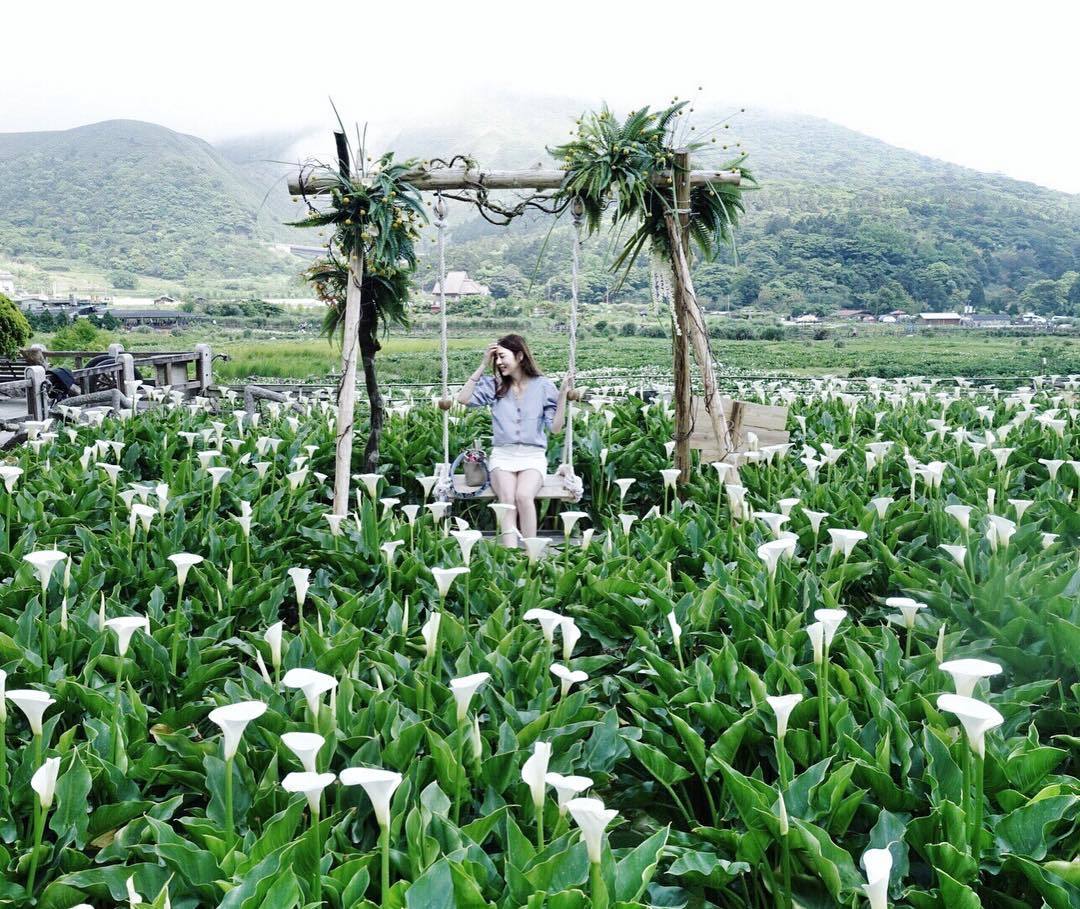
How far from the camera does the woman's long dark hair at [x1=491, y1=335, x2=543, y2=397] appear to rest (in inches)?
215

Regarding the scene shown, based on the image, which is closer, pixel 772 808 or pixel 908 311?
pixel 772 808

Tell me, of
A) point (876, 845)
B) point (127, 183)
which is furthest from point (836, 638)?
point (127, 183)

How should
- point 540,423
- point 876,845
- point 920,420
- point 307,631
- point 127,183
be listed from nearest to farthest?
point 876,845, point 307,631, point 540,423, point 920,420, point 127,183

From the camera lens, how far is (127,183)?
5216cm

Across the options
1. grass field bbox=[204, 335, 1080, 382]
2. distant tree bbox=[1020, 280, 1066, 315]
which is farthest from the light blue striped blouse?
distant tree bbox=[1020, 280, 1066, 315]

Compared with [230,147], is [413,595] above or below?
below

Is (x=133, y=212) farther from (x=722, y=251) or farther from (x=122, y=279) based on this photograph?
(x=722, y=251)

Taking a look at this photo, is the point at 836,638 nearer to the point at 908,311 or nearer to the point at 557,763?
the point at 557,763

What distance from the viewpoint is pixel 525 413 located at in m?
5.38

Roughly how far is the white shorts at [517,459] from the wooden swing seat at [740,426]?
1.08 m

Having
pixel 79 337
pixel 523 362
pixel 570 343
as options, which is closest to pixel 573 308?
pixel 570 343

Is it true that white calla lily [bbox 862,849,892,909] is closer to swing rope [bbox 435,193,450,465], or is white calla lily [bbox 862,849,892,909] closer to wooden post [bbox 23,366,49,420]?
swing rope [bbox 435,193,450,465]

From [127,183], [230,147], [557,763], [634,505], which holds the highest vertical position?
[230,147]

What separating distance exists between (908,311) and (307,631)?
28.6 metres
